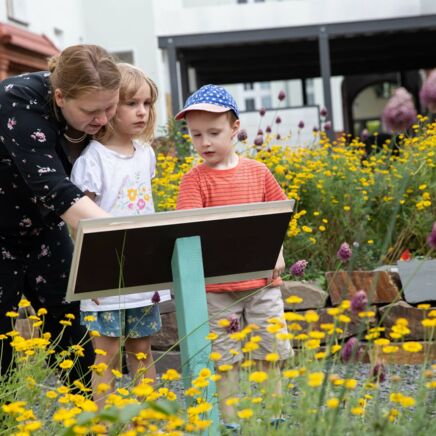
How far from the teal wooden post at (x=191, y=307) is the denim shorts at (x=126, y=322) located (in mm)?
683

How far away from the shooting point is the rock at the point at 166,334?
4961 millimetres

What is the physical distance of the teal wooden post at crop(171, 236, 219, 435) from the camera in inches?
95.0

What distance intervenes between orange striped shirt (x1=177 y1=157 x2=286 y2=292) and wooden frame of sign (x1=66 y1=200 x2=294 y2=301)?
0.60 metres

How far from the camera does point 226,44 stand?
46.5ft

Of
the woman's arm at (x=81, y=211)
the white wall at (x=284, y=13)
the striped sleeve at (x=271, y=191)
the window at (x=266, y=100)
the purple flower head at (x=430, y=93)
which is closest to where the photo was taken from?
the purple flower head at (x=430, y=93)

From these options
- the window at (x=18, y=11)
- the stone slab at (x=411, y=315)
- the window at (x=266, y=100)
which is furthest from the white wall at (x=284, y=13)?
the window at (x=266, y=100)

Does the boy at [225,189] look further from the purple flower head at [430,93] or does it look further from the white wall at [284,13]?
the white wall at [284,13]

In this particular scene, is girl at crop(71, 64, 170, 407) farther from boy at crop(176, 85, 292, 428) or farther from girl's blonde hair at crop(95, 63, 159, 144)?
boy at crop(176, 85, 292, 428)

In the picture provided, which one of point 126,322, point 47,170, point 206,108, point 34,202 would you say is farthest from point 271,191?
point 47,170

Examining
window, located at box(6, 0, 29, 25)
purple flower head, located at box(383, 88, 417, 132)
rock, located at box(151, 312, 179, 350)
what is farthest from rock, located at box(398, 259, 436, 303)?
window, located at box(6, 0, 29, 25)

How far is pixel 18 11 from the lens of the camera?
46.4ft

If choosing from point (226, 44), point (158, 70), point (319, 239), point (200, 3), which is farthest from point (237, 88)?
point (319, 239)

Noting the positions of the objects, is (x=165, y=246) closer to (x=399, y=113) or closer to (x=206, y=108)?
(x=399, y=113)

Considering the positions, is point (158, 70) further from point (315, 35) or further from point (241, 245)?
point (241, 245)
